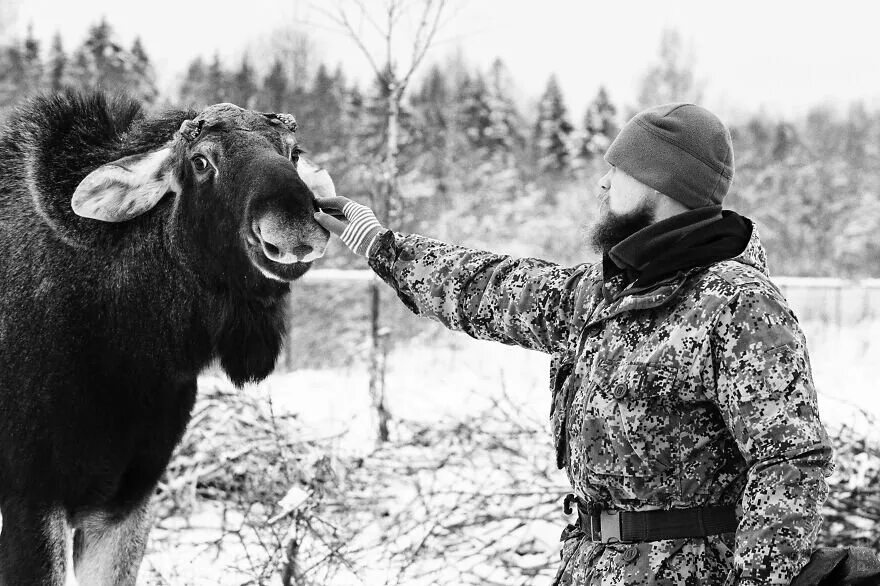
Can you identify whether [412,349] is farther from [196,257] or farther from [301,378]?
[196,257]

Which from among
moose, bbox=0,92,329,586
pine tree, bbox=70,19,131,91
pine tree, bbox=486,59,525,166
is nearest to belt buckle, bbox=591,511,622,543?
moose, bbox=0,92,329,586

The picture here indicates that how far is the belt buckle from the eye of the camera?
239cm

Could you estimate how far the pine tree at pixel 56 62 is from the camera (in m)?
29.8

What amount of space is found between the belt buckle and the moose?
1.55 meters

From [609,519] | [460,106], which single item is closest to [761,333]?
[609,519]

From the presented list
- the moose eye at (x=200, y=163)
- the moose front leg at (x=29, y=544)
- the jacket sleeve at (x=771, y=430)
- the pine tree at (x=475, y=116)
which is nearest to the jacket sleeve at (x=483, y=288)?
the jacket sleeve at (x=771, y=430)

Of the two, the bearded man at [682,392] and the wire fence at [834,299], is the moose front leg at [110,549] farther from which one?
the wire fence at [834,299]

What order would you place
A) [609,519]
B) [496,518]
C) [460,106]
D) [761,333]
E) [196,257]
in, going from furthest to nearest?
1. [460,106]
2. [496,518]
3. [196,257]
4. [609,519]
5. [761,333]

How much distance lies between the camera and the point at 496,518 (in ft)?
17.8

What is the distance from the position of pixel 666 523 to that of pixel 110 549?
9.22 ft

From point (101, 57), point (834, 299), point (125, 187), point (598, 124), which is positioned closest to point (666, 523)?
point (125, 187)

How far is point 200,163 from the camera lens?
3621mm

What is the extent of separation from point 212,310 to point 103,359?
20.4 inches

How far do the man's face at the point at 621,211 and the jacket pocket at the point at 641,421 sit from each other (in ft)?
1.54
